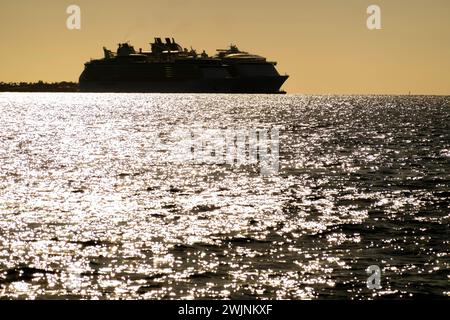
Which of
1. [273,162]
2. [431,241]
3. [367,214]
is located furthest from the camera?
[273,162]

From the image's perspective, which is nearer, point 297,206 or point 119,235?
point 119,235

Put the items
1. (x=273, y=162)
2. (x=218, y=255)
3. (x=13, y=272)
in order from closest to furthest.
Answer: (x=13, y=272) < (x=218, y=255) < (x=273, y=162)
